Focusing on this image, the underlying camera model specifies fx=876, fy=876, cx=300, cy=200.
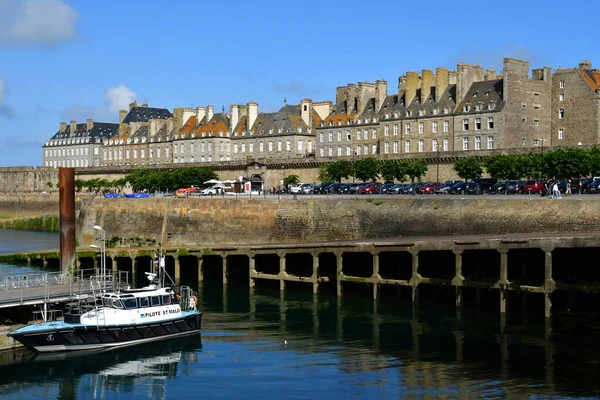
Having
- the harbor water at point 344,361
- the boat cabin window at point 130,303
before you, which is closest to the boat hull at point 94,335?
the harbor water at point 344,361

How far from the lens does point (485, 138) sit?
93250 mm

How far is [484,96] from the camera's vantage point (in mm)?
94125

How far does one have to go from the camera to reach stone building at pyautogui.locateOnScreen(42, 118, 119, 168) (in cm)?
15538

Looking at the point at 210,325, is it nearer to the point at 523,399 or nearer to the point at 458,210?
the point at 523,399

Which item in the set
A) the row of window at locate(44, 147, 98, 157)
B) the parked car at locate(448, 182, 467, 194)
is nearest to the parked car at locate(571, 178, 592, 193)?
the parked car at locate(448, 182, 467, 194)

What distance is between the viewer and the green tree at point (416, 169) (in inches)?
3494

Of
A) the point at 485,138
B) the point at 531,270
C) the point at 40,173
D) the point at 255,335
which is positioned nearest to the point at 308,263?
the point at 531,270

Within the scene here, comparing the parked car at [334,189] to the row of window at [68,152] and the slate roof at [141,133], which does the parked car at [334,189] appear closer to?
the slate roof at [141,133]

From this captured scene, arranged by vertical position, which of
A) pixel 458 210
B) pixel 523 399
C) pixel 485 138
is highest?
pixel 485 138

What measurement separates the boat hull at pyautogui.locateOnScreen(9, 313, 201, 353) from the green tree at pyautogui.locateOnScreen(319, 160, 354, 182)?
190 ft

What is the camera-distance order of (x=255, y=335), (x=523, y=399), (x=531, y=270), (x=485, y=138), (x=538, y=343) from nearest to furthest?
(x=523, y=399) → (x=538, y=343) → (x=255, y=335) → (x=531, y=270) → (x=485, y=138)

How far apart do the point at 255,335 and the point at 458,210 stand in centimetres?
2248

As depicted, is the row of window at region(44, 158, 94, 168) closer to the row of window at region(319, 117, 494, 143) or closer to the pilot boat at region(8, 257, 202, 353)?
the row of window at region(319, 117, 494, 143)

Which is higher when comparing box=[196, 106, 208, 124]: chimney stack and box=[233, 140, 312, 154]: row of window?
box=[196, 106, 208, 124]: chimney stack
